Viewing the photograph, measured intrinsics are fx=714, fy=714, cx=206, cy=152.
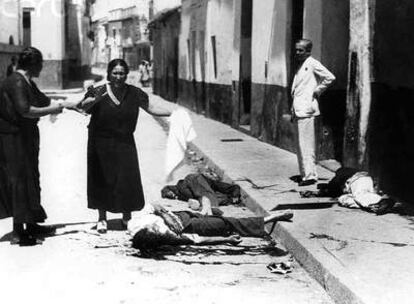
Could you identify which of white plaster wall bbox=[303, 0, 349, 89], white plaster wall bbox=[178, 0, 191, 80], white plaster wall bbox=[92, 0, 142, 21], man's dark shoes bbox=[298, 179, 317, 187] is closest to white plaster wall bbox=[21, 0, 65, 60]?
white plaster wall bbox=[178, 0, 191, 80]

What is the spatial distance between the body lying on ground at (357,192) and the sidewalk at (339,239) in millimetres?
99

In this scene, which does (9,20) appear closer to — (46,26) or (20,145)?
(46,26)

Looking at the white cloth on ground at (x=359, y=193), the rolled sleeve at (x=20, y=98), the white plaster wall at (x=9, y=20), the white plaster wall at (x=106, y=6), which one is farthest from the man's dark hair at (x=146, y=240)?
the white plaster wall at (x=106, y=6)

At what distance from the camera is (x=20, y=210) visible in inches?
243

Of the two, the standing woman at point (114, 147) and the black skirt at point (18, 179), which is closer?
the black skirt at point (18, 179)

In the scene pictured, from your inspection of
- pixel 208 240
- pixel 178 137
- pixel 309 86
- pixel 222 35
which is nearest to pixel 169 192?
pixel 178 137

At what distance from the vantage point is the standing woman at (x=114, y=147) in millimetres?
6574

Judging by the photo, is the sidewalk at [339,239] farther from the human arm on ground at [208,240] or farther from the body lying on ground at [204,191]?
the human arm on ground at [208,240]

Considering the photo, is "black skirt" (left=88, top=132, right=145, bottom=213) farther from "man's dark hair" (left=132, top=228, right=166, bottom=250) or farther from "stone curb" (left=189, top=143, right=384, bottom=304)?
"stone curb" (left=189, top=143, right=384, bottom=304)

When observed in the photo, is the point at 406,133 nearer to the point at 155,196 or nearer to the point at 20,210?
the point at 155,196

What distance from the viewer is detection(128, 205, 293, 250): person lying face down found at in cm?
588

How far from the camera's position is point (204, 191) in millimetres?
8109

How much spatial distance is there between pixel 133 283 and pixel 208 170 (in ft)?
20.5

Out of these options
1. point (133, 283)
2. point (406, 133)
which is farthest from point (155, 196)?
point (133, 283)
